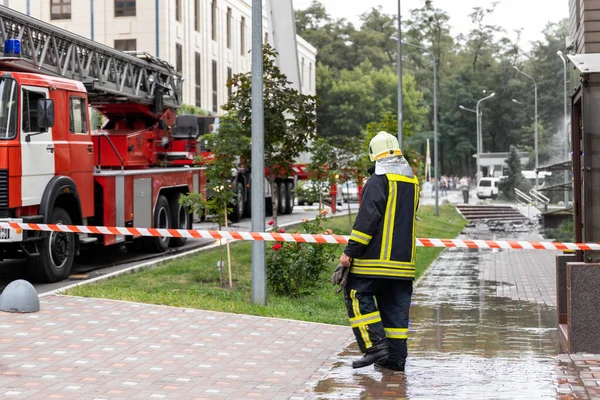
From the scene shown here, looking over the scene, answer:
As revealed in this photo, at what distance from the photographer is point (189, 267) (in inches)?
621

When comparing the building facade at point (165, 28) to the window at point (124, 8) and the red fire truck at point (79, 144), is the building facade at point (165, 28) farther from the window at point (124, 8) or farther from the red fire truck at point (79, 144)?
the red fire truck at point (79, 144)

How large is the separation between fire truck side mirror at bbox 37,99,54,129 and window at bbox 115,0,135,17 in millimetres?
32277

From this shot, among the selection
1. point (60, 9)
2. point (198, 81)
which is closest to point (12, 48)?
point (60, 9)

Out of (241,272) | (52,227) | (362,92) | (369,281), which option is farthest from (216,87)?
(369,281)

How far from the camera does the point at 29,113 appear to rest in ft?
43.8

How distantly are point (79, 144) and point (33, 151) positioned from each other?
5.11 feet

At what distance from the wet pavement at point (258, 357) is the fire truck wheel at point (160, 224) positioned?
705 centimetres

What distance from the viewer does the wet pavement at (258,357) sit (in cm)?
709

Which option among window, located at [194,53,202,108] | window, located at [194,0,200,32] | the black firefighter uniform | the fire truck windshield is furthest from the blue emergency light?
window, located at [194,0,200,32]

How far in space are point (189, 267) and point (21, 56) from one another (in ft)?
13.0

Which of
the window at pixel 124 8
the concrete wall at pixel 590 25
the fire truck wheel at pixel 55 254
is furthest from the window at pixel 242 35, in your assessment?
the concrete wall at pixel 590 25

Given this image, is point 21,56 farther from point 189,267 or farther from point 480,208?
point 480,208

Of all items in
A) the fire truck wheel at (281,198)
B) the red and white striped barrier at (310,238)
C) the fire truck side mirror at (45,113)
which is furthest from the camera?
the fire truck wheel at (281,198)

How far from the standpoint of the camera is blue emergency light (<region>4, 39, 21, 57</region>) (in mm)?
13836
